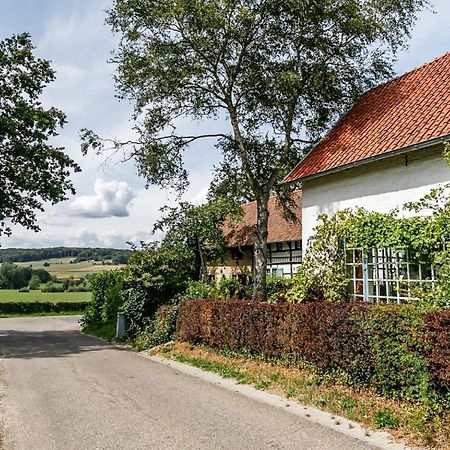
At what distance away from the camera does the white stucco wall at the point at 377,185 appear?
36.1ft

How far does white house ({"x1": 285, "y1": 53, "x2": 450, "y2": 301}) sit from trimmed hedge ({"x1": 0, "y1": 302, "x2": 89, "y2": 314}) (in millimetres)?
33870

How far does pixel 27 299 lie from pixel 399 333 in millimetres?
47500

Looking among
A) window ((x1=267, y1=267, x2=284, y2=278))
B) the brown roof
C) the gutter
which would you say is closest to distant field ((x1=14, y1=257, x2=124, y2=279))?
the brown roof

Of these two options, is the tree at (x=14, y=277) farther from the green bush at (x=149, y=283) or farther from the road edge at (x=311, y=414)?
the road edge at (x=311, y=414)

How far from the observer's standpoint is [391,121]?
1330cm

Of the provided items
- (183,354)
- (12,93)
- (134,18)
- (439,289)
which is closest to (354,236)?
(439,289)

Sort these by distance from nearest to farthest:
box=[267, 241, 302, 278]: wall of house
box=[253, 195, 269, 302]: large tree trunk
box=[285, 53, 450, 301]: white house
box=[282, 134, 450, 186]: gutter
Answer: box=[282, 134, 450, 186]: gutter → box=[285, 53, 450, 301]: white house → box=[253, 195, 269, 302]: large tree trunk → box=[267, 241, 302, 278]: wall of house

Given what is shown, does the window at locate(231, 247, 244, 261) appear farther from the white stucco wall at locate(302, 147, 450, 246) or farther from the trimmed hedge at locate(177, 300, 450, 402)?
the trimmed hedge at locate(177, 300, 450, 402)

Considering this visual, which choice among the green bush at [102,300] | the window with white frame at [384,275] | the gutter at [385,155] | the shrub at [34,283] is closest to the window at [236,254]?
the green bush at [102,300]

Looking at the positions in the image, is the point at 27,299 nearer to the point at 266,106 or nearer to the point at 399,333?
the point at 266,106

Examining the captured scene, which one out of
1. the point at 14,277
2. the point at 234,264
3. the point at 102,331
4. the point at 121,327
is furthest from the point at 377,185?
the point at 14,277

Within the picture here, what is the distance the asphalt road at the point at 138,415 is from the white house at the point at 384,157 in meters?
4.54

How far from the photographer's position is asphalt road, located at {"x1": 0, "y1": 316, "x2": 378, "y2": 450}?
6.41m

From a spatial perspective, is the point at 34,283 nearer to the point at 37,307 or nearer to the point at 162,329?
the point at 37,307
